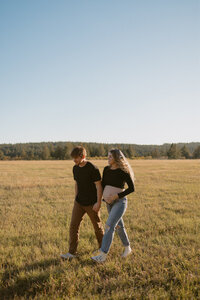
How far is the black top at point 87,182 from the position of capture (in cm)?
443

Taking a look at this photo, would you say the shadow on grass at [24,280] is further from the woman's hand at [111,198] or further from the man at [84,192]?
the woman's hand at [111,198]

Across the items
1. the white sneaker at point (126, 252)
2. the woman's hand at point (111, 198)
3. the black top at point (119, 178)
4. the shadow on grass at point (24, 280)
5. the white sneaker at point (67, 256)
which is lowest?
the shadow on grass at point (24, 280)

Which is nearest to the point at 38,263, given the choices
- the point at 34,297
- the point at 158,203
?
the point at 34,297

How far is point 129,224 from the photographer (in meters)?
6.80

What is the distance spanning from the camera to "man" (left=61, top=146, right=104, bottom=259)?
14.4 feet

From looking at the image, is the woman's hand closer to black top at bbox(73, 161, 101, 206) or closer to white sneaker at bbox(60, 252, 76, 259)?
black top at bbox(73, 161, 101, 206)

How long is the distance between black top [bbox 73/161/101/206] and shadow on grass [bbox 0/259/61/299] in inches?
55.2

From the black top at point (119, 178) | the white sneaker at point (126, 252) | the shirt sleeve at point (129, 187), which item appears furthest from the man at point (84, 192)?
the white sneaker at point (126, 252)

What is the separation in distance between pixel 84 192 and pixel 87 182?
0.24 meters

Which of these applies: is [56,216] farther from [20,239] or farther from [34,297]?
[34,297]

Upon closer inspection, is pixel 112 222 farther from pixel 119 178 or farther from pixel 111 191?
pixel 119 178

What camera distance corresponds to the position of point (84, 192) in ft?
14.9

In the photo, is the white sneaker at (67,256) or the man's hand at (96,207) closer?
the man's hand at (96,207)

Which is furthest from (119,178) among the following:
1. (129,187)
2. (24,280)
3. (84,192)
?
(24,280)
